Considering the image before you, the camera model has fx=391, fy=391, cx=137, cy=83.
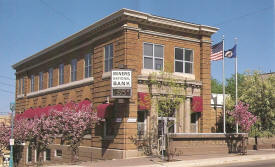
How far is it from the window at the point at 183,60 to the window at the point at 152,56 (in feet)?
5.55

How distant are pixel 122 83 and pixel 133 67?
183 centimetres

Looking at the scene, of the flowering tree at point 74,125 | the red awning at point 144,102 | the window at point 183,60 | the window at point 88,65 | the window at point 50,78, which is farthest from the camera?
the window at point 50,78

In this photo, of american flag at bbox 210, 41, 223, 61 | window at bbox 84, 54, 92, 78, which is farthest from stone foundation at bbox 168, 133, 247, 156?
window at bbox 84, 54, 92, 78

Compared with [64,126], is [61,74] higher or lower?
higher

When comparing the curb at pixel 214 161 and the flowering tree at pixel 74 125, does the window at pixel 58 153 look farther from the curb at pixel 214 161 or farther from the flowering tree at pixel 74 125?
the curb at pixel 214 161

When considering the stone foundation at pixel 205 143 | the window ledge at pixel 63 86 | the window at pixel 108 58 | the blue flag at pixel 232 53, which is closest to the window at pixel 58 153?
the window ledge at pixel 63 86

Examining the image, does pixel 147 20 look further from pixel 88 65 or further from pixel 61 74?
pixel 61 74

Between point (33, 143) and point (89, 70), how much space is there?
8.27m

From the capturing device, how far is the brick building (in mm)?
28797

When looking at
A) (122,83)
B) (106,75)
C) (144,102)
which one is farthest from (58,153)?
(122,83)

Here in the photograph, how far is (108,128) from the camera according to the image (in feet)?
99.9

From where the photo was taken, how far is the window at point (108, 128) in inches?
1179

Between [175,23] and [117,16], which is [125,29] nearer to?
[117,16]

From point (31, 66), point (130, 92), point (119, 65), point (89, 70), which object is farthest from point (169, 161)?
point (31, 66)
